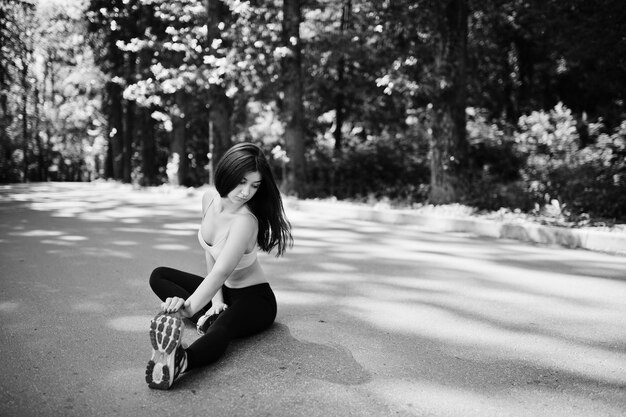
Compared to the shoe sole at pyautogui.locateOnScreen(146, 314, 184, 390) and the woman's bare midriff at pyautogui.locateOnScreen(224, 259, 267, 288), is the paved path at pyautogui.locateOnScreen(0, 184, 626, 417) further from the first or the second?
the woman's bare midriff at pyautogui.locateOnScreen(224, 259, 267, 288)

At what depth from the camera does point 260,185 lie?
155 inches

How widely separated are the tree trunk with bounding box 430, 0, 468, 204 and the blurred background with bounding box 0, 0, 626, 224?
28mm

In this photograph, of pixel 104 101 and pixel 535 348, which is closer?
pixel 535 348

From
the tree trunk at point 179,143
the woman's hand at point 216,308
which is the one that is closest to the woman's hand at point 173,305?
the woman's hand at point 216,308

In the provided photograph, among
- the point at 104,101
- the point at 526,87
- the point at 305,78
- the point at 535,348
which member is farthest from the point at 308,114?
the point at 535,348

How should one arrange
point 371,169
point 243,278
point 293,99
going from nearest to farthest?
point 243,278 → point 293,99 → point 371,169

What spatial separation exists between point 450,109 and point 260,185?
894 cm

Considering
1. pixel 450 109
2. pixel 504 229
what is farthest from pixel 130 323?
pixel 450 109

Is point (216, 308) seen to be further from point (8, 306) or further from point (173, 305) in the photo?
point (8, 306)

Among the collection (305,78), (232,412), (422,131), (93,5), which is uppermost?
(93,5)

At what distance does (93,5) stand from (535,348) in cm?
2773

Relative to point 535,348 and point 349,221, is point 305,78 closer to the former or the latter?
point 349,221

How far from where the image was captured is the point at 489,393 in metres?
3.10

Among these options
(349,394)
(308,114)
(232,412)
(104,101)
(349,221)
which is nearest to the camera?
(232,412)
